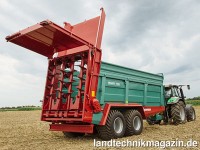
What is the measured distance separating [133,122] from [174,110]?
398 cm

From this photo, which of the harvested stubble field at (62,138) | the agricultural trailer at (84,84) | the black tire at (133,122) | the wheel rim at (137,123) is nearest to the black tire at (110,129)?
the agricultural trailer at (84,84)

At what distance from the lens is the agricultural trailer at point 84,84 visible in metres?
7.26

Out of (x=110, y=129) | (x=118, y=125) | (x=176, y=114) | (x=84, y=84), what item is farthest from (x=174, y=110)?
(x=84, y=84)

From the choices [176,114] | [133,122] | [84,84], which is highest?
[84,84]

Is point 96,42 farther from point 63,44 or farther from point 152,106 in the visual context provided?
point 152,106

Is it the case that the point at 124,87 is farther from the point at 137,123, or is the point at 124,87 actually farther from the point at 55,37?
the point at 55,37

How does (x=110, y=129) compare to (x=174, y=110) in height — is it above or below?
below

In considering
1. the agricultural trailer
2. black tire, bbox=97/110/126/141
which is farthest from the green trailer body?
black tire, bbox=97/110/126/141

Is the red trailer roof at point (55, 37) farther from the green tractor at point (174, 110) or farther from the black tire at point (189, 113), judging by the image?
the black tire at point (189, 113)

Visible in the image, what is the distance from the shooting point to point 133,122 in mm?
8406

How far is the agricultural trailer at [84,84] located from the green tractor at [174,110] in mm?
2927

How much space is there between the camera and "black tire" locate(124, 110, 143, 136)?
26.9 feet

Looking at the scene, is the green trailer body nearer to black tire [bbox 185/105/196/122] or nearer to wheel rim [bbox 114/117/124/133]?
wheel rim [bbox 114/117/124/133]

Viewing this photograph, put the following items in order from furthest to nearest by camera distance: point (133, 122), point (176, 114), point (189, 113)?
point (189, 113), point (176, 114), point (133, 122)
